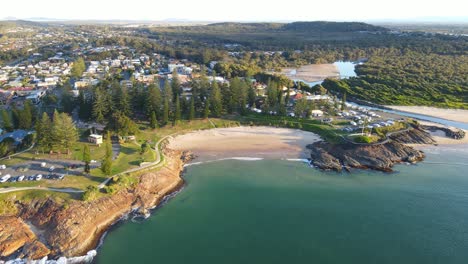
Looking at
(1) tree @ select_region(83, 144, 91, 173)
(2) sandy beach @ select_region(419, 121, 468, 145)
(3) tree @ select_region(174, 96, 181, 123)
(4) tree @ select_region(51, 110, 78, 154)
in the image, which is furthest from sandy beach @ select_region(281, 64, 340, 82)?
(1) tree @ select_region(83, 144, 91, 173)

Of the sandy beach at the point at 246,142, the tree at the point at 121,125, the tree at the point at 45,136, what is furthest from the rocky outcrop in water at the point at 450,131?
the tree at the point at 45,136

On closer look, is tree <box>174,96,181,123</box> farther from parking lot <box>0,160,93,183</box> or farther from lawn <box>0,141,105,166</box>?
parking lot <box>0,160,93,183</box>

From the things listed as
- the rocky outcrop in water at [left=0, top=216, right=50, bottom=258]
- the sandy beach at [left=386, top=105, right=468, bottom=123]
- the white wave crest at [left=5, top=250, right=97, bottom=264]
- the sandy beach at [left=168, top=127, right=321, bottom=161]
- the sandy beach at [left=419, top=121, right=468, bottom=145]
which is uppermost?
the sandy beach at [left=386, top=105, right=468, bottom=123]

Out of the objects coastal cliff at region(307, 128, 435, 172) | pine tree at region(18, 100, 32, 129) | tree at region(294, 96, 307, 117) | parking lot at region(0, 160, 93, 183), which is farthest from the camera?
tree at region(294, 96, 307, 117)

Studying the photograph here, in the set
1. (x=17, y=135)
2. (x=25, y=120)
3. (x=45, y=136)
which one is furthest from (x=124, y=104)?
(x=17, y=135)

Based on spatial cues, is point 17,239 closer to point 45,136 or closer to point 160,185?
point 160,185

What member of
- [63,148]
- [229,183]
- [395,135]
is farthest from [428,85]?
[63,148]

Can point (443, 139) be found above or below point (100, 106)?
below

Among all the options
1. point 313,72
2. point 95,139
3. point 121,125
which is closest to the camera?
point 95,139
